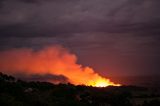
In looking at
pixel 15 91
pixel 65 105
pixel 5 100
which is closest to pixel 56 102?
pixel 65 105

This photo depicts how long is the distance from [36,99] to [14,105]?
1306 inches

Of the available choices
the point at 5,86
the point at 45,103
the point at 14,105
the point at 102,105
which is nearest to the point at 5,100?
the point at 14,105

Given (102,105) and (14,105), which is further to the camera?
(102,105)

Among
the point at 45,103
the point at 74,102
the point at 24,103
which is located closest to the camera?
the point at 24,103

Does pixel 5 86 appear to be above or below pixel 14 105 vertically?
above

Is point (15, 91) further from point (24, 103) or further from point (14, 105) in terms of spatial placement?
point (14, 105)

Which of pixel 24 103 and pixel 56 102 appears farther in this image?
pixel 56 102

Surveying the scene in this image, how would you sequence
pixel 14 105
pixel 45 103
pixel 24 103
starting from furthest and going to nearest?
pixel 45 103 < pixel 24 103 < pixel 14 105

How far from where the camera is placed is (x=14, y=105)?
500 ft

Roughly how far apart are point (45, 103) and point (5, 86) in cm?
2929

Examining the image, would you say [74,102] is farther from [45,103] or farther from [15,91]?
Result: [15,91]

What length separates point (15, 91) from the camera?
191 m

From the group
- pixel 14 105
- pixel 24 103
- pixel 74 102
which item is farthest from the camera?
pixel 74 102

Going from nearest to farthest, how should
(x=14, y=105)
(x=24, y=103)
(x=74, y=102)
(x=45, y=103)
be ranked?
1. (x=14, y=105)
2. (x=24, y=103)
3. (x=45, y=103)
4. (x=74, y=102)
